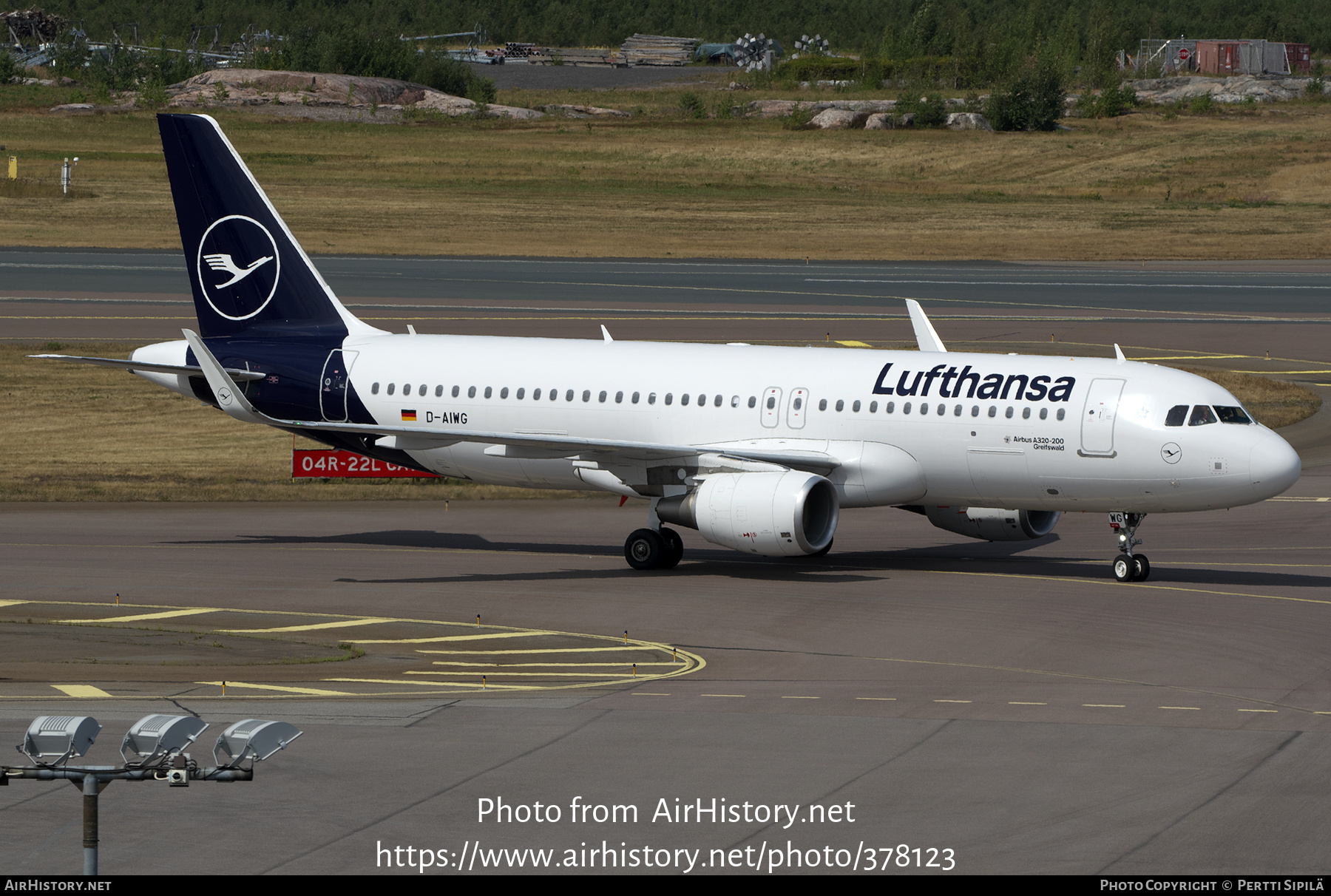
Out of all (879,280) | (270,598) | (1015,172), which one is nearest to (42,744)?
(270,598)

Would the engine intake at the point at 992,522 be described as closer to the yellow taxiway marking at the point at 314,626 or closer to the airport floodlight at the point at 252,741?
the yellow taxiway marking at the point at 314,626

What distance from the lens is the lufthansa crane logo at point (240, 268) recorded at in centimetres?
4422

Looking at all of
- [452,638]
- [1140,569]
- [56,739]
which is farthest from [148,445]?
[56,739]

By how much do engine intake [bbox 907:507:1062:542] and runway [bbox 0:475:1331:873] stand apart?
823 millimetres

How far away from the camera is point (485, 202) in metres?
128

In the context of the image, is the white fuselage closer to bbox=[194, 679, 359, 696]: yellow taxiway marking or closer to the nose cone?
the nose cone

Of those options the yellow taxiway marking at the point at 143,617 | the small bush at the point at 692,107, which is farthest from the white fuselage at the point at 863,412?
the small bush at the point at 692,107

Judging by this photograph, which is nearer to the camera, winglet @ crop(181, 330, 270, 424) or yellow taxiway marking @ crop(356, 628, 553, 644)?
yellow taxiway marking @ crop(356, 628, 553, 644)

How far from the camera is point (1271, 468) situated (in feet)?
117

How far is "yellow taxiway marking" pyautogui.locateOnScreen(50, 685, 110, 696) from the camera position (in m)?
27.0

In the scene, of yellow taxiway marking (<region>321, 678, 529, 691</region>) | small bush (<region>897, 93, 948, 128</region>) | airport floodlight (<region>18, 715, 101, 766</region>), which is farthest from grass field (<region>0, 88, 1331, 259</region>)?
airport floodlight (<region>18, 715, 101, 766</region>)

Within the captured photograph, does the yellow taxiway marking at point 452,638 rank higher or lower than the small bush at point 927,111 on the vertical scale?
lower

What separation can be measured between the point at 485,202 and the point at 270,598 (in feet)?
309

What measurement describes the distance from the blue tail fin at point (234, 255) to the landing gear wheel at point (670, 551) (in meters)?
9.94
